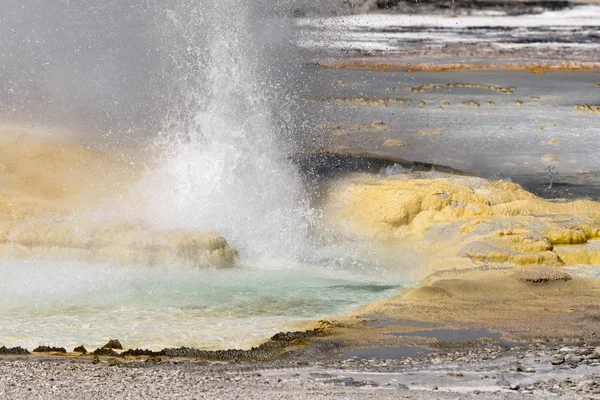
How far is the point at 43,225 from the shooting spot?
9.44 m

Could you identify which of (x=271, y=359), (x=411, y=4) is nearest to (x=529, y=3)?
(x=411, y=4)

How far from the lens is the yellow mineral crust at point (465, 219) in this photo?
938 cm

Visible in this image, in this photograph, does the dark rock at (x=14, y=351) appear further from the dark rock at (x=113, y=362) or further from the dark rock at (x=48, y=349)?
the dark rock at (x=113, y=362)

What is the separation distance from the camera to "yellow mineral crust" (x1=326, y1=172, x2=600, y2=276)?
9.38 m

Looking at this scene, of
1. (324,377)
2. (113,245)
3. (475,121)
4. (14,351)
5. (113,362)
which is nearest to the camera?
(324,377)

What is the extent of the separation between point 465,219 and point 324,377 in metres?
4.41

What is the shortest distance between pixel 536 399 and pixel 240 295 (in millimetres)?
3217

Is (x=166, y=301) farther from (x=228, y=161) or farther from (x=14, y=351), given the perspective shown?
(x=228, y=161)

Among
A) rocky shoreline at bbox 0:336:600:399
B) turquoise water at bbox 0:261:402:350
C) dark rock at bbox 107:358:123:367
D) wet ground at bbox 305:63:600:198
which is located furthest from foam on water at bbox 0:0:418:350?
wet ground at bbox 305:63:600:198

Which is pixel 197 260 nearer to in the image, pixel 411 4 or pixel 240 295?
pixel 240 295

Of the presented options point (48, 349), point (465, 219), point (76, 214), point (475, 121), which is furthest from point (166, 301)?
point (475, 121)

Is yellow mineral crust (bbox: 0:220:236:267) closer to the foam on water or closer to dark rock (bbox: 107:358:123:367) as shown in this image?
the foam on water

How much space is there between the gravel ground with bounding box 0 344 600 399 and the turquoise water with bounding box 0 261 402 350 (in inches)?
24.5

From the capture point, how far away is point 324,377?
20.4 feet
